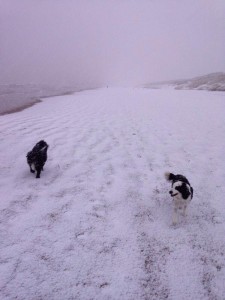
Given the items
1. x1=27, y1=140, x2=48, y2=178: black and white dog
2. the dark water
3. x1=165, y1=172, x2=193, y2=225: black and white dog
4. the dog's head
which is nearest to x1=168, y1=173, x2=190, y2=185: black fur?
x1=165, y1=172, x2=193, y2=225: black and white dog

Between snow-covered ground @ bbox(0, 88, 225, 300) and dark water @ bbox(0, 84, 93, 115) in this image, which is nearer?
snow-covered ground @ bbox(0, 88, 225, 300)

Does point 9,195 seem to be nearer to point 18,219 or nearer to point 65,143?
point 18,219

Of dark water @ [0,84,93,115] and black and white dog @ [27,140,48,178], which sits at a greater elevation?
black and white dog @ [27,140,48,178]

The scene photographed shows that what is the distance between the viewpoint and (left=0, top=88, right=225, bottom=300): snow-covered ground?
11.6 feet

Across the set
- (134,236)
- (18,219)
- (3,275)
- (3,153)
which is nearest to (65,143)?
(3,153)

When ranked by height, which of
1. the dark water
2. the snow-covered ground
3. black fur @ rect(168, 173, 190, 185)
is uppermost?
black fur @ rect(168, 173, 190, 185)

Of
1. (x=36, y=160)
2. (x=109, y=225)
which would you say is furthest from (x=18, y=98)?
(x=109, y=225)

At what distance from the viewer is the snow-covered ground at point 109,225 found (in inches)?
139

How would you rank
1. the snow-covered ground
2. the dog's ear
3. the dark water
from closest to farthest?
the snow-covered ground < the dog's ear < the dark water

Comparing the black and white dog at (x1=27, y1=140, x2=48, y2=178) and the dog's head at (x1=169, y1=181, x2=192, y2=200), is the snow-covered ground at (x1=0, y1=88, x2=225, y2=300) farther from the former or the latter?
the dog's head at (x1=169, y1=181, x2=192, y2=200)

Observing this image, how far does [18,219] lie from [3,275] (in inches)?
51.5

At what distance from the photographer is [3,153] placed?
7.98m

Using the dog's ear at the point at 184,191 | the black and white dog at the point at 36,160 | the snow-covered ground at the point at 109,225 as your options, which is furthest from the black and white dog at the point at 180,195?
the black and white dog at the point at 36,160

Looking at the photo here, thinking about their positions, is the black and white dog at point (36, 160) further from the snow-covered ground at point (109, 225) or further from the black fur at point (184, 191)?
the black fur at point (184, 191)
